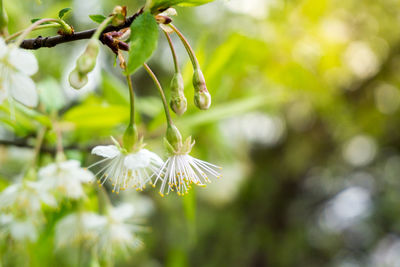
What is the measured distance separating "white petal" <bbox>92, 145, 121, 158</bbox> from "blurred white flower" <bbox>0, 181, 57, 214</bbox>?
20 cm

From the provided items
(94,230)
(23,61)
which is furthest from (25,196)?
(23,61)

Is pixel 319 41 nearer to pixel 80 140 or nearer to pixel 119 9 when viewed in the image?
pixel 80 140

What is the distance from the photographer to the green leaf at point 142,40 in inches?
14.0

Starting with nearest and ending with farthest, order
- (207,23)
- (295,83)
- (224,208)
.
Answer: (295,83)
(207,23)
(224,208)

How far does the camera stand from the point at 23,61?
414 mm

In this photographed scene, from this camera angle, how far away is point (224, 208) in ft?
6.89

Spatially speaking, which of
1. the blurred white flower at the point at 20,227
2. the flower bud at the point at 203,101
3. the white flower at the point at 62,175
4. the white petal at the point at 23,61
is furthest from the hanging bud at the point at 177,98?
the blurred white flower at the point at 20,227

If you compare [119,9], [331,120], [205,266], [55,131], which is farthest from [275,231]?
[119,9]

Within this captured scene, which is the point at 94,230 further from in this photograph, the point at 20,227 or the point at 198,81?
the point at 198,81

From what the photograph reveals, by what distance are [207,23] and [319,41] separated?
22.1 inches

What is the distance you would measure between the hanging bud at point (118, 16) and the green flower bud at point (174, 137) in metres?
0.14

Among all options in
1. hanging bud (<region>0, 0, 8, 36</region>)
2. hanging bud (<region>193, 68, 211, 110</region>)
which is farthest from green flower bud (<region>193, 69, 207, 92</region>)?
hanging bud (<region>0, 0, 8, 36</region>)

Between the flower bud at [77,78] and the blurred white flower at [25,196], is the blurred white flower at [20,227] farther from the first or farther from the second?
the flower bud at [77,78]

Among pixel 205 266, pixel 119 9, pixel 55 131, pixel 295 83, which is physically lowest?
pixel 205 266
